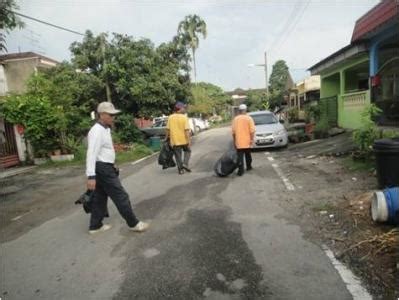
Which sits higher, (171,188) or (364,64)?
(364,64)

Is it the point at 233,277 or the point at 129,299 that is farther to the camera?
the point at 233,277

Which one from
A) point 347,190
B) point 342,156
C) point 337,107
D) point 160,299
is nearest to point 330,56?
point 337,107

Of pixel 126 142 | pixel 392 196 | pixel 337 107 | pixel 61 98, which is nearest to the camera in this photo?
pixel 392 196

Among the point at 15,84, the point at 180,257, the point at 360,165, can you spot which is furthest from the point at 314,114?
the point at 15,84

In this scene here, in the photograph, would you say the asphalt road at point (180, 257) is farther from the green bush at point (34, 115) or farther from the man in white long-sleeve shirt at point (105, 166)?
the green bush at point (34, 115)

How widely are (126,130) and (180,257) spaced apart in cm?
1476

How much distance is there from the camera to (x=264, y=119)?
14.6 m

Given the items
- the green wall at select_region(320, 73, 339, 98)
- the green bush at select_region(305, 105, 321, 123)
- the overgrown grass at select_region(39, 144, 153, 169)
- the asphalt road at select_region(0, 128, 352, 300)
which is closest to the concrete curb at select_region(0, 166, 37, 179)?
the overgrown grass at select_region(39, 144, 153, 169)

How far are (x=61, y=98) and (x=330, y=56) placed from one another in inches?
449

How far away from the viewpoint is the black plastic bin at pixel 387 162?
5871 millimetres

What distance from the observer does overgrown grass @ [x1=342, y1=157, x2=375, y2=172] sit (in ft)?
26.5

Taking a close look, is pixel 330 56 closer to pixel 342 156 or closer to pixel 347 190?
pixel 342 156

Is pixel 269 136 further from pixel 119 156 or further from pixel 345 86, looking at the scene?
pixel 345 86

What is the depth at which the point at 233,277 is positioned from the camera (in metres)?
3.65
